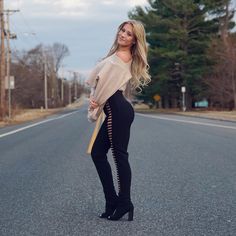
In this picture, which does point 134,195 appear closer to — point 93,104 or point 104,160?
point 104,160

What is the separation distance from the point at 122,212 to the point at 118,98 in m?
1.14

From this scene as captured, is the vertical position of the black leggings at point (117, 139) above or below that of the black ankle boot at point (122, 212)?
above

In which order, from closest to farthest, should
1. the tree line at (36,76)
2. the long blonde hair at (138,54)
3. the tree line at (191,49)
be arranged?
the long blonde hair at (138,54), the tree line at (191,49), the tree line at (36,76)

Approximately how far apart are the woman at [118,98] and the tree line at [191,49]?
4215cm

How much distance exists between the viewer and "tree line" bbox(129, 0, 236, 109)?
47906 millimetres

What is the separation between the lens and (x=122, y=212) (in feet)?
15.9

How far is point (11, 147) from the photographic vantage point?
13125 mm

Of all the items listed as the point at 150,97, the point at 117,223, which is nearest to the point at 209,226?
the point at 117,223

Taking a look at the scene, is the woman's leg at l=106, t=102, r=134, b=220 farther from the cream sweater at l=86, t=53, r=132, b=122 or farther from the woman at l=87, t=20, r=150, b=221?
the cream sweater at l=86, t=53, r=132, b=122

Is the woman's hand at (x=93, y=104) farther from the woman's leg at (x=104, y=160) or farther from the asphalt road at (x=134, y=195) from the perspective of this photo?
the asphalt road at (x=134, y=195)

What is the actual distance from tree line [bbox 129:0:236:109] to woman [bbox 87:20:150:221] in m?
42.1

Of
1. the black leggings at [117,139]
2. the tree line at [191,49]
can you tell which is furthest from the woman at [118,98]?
the tree line at [191,49]

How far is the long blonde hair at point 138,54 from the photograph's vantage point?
476 cm

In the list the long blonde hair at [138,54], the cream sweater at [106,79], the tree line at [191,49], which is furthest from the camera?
the tree line at [191,49]
